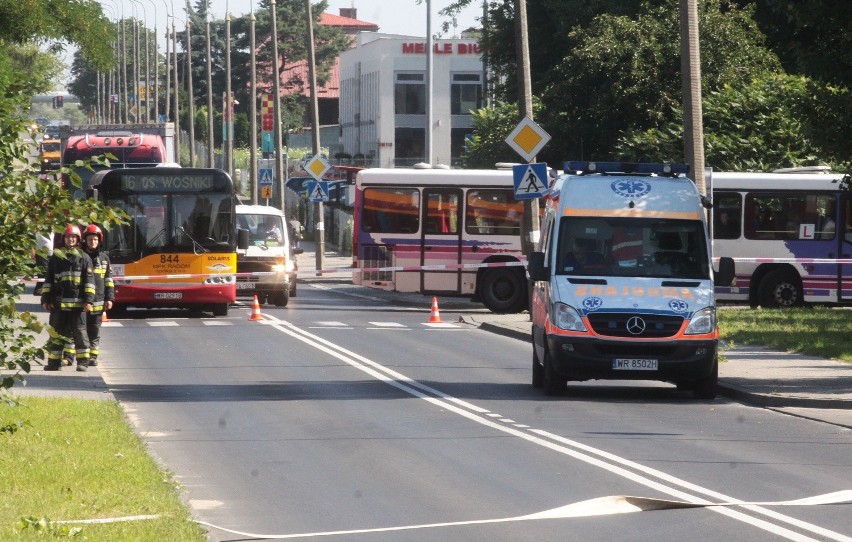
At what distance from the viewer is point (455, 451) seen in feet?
43.9

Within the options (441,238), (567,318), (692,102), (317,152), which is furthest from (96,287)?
(317,152)

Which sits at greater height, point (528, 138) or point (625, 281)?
point (528, 138)

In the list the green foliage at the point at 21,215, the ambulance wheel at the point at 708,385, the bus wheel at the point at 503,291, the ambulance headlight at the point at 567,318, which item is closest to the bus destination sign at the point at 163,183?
the bus wheel at the point at 503,291

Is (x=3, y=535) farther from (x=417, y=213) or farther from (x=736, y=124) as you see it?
(x=736, y=124)

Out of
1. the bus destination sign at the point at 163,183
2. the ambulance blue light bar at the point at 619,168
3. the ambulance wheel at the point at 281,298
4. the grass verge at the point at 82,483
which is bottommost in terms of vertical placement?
the ambulance wheel at the point at 281,298

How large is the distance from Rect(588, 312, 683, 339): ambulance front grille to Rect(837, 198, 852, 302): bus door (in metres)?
17.4

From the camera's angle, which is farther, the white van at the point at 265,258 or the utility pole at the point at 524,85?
the white van at the point at 265,258

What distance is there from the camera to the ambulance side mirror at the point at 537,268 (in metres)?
18.0

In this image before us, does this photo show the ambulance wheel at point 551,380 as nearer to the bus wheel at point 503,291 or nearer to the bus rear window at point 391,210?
the bus wheel at point 503,291

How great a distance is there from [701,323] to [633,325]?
28.6 inches

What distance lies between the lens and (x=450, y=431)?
1477 centimetres

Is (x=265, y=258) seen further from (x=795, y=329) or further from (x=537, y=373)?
(x=537, y=373)

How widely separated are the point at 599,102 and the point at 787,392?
26.2m

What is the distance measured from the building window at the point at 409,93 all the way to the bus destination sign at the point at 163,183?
220 ft
